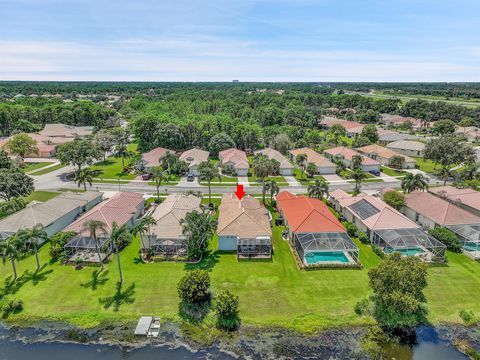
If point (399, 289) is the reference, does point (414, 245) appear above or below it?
below

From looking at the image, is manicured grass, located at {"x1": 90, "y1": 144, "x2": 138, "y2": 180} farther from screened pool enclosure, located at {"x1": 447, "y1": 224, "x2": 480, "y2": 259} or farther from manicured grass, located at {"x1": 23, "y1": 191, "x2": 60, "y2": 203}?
screened pool enclosure, located at {"x1": 447, "y1": 224, "x2": 480, "y2": 259}

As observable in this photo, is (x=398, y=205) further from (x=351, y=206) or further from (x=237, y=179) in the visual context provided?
(x=237, y=179)

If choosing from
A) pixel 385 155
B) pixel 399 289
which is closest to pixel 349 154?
pixel 385 155

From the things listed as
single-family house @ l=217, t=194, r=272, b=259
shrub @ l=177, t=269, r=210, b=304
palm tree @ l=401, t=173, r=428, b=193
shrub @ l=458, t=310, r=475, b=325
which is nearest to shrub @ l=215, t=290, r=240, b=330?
shrub @ l=177, t=269, r=210, b=304

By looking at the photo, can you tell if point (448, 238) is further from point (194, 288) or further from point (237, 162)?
point (237, 162)

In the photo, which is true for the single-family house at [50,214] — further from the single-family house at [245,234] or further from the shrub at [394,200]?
the shrub at [394,200]

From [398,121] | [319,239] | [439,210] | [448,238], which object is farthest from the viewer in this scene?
[398,121]

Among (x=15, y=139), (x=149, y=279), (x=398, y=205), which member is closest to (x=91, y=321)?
(x=149, y=279)
